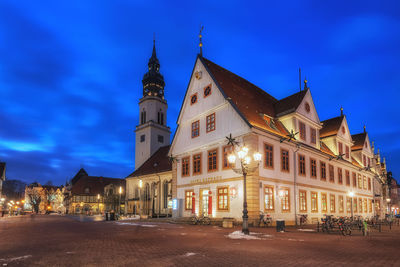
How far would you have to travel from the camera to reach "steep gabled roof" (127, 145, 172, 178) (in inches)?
1880

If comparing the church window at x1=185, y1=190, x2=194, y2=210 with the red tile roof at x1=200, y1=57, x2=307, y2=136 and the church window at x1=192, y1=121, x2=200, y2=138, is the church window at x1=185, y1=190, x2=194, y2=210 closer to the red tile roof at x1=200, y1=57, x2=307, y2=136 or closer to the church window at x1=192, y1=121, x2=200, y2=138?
the church window at x1=192, y1=121, x2=200, y2=138

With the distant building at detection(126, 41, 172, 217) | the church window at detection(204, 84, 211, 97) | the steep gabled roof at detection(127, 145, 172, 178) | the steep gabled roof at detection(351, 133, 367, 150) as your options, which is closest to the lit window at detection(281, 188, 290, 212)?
the church window at detection(204, 84, 211, 97)

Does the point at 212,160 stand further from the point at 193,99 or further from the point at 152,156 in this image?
the point at 152,156

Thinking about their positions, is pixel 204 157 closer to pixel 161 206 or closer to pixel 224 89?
pixel 224 89

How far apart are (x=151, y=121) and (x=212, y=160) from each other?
30808 millimetres

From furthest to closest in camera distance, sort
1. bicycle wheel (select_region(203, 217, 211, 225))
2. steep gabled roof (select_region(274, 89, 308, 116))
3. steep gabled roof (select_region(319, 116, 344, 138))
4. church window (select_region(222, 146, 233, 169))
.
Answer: steep gabled roof (select_region(319, 116, 344, 138)), steep gabled roof (select_region(274, 89, 308, 116)), church window (select_region(222, 146, 233, 169)), bicycle wheel (select_region(203, 217, 211, 225))

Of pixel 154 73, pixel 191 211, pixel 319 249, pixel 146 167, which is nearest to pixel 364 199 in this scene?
pixel 191 211

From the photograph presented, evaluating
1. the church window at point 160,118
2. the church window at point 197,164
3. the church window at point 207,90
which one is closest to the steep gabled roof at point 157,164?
the church window at point 160,118

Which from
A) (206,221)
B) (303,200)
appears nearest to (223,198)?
(206,221)

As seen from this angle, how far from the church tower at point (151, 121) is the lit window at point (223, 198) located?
102 feet

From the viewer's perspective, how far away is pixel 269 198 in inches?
1014

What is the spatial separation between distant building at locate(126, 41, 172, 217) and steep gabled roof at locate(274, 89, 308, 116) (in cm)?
1983

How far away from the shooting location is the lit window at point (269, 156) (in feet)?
85.5

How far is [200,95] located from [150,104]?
99.9 ft
